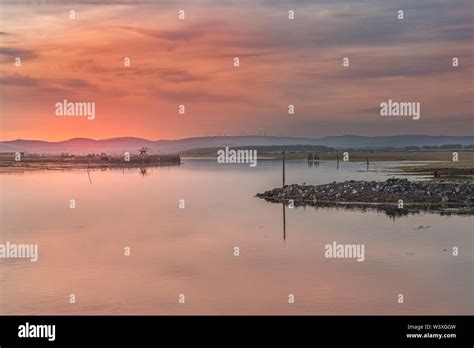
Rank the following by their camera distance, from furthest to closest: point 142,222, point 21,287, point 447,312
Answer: point 142,222, point 21,287, point 447,312

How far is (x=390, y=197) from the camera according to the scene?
38.6 meters

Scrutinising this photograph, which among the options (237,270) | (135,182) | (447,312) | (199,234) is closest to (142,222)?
(199,234)

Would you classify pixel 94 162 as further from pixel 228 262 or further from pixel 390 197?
pixel 228 262

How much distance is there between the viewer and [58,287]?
67.7 ft

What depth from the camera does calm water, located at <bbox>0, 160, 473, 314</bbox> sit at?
61.2 ft

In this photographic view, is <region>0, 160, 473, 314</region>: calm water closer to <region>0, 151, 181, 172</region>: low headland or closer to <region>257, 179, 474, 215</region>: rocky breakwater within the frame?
<region>257, 179, 474, 215</region>: rocky breakwater

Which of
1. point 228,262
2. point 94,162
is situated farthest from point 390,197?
point 94,162

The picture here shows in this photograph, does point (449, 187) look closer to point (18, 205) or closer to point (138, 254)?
point (138, 254)

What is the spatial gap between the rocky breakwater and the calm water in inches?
78.6

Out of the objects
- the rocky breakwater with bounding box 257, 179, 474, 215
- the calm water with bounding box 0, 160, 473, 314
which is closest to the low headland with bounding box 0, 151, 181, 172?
the calm water with bounding box 0, 160, 473, 314

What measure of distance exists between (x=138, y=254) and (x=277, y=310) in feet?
30.2

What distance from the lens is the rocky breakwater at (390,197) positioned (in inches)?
1446

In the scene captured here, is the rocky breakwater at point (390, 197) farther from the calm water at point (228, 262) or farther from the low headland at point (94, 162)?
the low headland at point (94, 162)

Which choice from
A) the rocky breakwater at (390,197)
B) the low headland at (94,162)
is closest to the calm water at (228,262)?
the rocky breakwater at (390,197)
